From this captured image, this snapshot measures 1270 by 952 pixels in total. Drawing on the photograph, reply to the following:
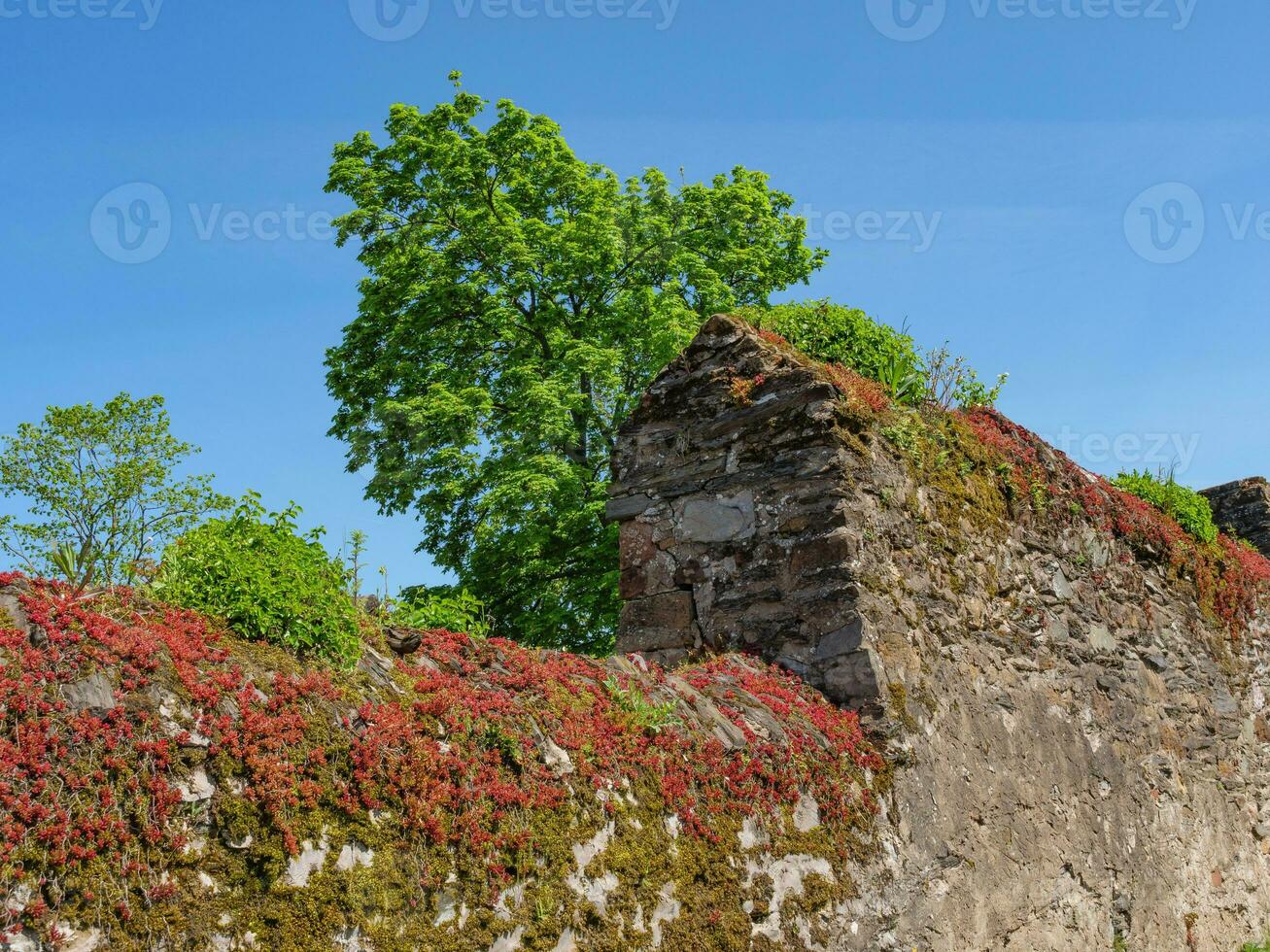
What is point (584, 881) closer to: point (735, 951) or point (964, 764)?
point (735, 951)

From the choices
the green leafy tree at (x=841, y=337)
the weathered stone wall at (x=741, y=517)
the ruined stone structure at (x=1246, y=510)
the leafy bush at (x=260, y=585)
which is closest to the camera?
the leafy bush at (x=260, y=585)

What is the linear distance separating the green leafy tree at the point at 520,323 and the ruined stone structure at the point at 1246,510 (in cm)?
769

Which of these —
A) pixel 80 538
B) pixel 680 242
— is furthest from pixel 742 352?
pixel 80 538

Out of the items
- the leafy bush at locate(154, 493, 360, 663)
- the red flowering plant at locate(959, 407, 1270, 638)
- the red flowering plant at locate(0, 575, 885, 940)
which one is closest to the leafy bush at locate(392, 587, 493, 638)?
the red flowering plant at locate(0, 575, 885, 940)

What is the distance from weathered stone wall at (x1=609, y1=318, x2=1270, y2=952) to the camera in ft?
19.3

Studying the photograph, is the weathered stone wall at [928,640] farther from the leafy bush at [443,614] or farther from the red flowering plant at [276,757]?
the leafy bush at [443,614]

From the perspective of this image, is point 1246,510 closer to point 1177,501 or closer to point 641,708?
point 1177,501

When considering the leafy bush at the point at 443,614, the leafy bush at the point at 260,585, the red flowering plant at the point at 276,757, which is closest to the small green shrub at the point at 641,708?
the red flowering plant at the point at 276,757

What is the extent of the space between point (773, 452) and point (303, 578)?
3.43 meters

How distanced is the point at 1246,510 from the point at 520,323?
10685mm

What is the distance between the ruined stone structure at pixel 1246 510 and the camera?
1418cm

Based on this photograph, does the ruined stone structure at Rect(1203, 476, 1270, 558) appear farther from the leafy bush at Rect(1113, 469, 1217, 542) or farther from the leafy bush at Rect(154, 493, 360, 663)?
the leafy bush at Rect(154, 493, 360, 663)

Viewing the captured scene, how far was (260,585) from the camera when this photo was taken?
362 cm

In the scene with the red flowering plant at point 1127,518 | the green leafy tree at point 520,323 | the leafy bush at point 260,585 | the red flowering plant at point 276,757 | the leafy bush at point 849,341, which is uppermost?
the green leafy tree at point 520,323
